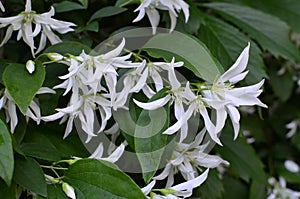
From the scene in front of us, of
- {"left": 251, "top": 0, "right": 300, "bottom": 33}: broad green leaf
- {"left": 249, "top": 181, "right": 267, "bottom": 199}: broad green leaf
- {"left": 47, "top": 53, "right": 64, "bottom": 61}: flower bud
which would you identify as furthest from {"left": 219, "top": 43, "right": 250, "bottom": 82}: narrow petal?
{"left": 249, "top": 181, "right": 267, "bottom": 199}: broad green leaf

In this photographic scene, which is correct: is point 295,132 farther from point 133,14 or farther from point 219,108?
point 219,108

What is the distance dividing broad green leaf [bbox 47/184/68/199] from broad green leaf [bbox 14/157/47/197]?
18 millimetres

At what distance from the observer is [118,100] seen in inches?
29.0

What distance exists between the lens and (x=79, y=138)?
33.1 inches

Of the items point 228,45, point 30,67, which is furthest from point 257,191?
point 30,67

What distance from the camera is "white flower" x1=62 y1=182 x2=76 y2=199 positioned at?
668 mm

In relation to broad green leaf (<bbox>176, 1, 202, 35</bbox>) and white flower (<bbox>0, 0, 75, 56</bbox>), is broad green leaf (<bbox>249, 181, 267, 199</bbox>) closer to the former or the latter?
broad green leaf (<bbox>176, 1, 202, 35</bbox>)

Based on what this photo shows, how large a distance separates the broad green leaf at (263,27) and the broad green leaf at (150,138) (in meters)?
0.46

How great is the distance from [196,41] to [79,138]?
0.76 ft

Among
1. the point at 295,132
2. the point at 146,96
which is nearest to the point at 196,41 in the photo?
the point at 146,96

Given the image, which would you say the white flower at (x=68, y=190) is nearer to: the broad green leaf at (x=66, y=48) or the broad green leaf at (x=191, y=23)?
the broad green leaf at (x=66, y=48)

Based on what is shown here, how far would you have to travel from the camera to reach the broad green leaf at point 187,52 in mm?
757

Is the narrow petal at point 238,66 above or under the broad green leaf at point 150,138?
above

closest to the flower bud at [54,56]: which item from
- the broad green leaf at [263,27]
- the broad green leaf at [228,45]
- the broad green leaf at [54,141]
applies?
the broad green leaf at [54,141]
